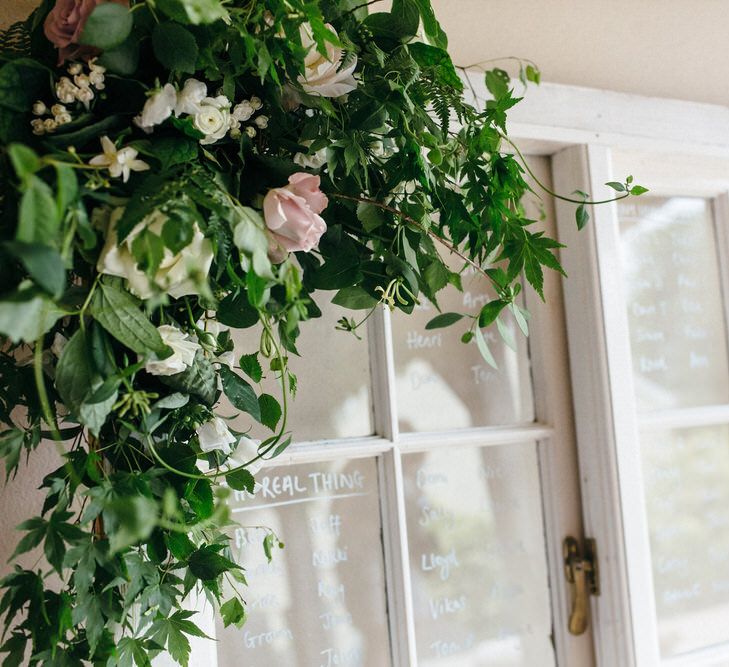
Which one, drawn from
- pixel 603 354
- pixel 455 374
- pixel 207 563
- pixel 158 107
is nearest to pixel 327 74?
pixel 158 107

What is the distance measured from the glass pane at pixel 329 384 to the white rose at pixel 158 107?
1.83 feet

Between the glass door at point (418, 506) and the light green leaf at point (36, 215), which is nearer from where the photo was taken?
the light green leaf at point (36, 215)

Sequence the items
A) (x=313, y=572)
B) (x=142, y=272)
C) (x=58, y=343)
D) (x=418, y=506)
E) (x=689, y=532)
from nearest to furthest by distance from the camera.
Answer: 1. (x=142, y=272)
2. (x=58, y=343)
3. (x=313, y=572)
4. (x=418, y=506)
5. (x=689, y=532)

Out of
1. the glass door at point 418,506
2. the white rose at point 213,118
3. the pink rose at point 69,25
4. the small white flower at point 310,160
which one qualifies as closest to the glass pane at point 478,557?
the glass door at point 418,506

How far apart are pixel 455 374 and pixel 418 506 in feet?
0.88

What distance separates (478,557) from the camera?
138cm

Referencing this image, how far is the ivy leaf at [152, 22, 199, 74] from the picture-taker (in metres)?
0.66

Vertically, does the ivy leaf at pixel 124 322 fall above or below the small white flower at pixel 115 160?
below

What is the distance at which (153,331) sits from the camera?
25.3 inches

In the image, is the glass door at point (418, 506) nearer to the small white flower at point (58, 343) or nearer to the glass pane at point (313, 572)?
the glass pane at point (313, 572)

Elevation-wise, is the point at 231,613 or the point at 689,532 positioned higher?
the point at 231,613

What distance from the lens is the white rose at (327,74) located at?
767 mm

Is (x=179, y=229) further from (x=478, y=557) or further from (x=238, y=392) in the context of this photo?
(x=478, y=557)

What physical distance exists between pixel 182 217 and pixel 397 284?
0.32 m
